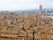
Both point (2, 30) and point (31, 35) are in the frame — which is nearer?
point (31, 35)

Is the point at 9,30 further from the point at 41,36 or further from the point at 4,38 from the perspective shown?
the point at 41,36

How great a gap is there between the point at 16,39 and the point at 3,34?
0.48 meters

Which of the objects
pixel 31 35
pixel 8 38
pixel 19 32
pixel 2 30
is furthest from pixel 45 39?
pixel 2 30

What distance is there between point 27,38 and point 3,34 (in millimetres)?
846

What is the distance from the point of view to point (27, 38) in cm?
456

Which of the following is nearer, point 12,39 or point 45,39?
point 45,39

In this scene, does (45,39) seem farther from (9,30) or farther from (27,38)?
(9,30)

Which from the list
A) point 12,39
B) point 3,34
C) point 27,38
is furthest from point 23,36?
point 3,34

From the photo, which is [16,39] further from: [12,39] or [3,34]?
[3,34]

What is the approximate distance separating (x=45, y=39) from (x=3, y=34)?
4.67ft

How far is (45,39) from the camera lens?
4.35 m

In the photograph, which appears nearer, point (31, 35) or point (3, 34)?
point (31, 35)

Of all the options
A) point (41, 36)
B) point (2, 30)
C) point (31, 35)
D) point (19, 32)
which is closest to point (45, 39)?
point (41, 36)

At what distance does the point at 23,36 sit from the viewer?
4559mm
